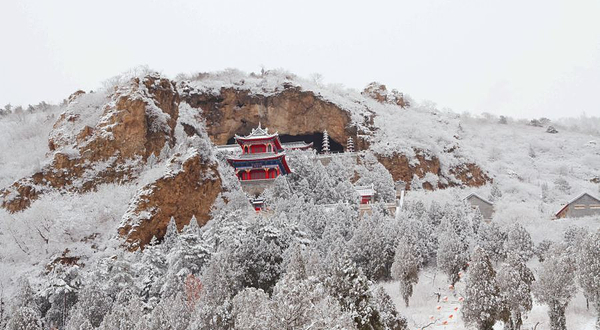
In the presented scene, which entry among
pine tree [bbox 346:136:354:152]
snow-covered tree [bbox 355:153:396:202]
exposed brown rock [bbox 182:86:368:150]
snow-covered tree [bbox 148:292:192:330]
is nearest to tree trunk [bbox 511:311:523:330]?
snow-covered tree [bbox 148:292:192:330]

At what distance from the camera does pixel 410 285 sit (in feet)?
82.9

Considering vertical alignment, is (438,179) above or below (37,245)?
below

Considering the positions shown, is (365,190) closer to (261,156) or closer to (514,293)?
(261,156)

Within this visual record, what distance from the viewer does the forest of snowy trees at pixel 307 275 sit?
1689 centimetres

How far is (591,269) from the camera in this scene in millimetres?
18062

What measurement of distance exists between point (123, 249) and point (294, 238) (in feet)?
41.2

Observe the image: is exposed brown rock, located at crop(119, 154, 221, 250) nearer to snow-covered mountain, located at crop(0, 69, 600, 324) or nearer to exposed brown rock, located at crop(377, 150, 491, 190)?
snow-covered mountain, located at crop(0, 69, 600, 324)

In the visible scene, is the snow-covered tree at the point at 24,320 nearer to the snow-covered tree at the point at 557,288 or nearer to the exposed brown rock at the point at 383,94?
the snow-covered tree at the point at 557,288

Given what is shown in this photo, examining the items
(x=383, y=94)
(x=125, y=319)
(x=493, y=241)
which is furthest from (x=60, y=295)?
(x=383, y=94)

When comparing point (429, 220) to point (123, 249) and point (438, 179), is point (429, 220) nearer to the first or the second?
point (123, 249)

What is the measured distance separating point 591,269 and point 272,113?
55.4 meters

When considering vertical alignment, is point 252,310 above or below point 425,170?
above

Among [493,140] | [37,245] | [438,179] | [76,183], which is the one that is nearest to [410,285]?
[37,245]

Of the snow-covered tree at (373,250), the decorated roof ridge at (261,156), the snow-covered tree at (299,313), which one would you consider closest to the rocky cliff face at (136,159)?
the decorated roof ridge at (261,156)
